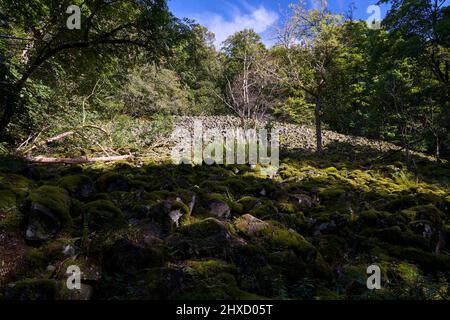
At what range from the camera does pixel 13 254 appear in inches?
126

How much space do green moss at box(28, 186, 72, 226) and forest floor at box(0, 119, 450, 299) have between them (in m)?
0.02

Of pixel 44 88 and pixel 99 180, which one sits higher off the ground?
pixel 44 88

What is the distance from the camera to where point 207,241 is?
3.73m

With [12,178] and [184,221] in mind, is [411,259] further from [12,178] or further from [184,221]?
[12,178]

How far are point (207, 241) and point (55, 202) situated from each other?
2019 millimetres

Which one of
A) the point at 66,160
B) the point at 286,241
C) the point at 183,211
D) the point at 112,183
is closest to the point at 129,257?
the point at 183,211

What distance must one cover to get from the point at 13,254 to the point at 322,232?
4197mm

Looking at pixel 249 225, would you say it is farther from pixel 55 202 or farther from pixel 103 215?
pixel 55 202

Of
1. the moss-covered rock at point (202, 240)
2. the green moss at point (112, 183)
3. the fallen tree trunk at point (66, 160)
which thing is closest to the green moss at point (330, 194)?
the moss-covered rock at point (202, 240)

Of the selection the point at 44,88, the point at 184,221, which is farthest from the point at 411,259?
the point at 44,88

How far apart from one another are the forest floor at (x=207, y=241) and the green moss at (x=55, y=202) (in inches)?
0.8

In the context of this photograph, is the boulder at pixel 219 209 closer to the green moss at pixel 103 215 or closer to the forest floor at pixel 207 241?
the forest floor at pixel 207 241

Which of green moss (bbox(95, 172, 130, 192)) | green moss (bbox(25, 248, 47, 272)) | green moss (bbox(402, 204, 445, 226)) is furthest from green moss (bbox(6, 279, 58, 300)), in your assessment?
green moss (bbox(402, 204, 445, 226))

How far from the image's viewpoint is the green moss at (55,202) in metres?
3.83
